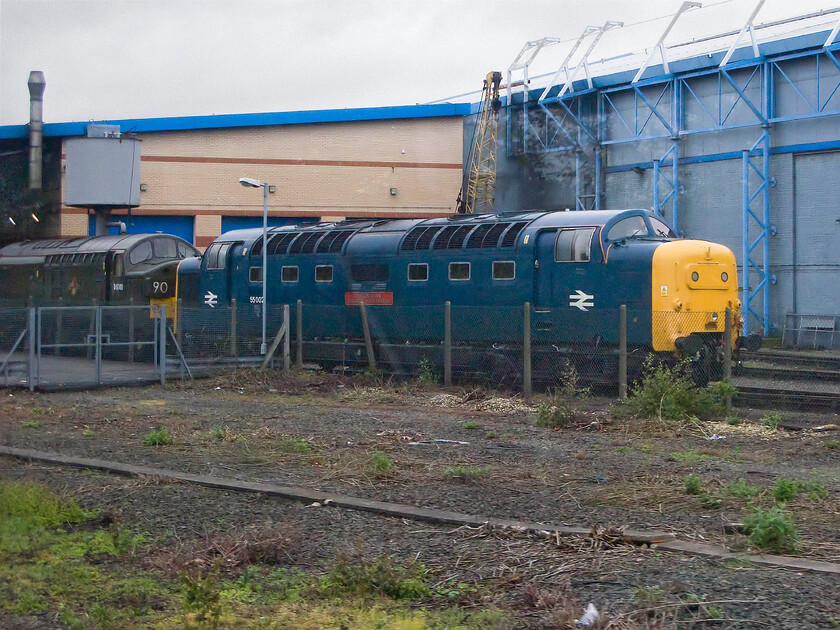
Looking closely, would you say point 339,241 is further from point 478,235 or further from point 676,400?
point 676,400

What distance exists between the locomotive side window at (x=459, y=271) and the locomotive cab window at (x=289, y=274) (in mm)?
4580

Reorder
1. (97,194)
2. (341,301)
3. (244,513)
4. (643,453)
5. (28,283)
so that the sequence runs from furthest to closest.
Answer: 1. (97,194)
2. (28,283)
3. (341,301)
4. (643,453)
5. (244,513)

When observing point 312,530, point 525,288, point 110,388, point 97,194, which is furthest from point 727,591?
point 97,194

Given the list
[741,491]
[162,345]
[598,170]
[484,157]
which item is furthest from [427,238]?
[484,157]

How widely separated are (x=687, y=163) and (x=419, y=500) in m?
26.4

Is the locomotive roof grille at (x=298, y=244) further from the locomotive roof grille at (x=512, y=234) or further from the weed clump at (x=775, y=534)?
the weed clump at (x=775, y=534)

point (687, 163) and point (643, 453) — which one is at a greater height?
point (687, 163)

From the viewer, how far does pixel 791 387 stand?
1539cm

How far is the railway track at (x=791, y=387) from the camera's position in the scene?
13.6 metres

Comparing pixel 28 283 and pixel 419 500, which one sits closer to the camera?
pixel 419 500

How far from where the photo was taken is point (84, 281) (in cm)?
2678

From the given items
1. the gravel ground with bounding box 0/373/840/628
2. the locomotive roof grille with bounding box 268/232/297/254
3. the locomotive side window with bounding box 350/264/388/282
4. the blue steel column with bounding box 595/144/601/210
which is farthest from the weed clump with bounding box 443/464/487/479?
the blue steel column with bounding box 595/144/601/210

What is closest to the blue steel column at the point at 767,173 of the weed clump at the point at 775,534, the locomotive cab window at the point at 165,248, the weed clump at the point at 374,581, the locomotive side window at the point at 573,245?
the locomotive side window at the point at 573,245

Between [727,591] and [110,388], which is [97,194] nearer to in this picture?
[110,388]
